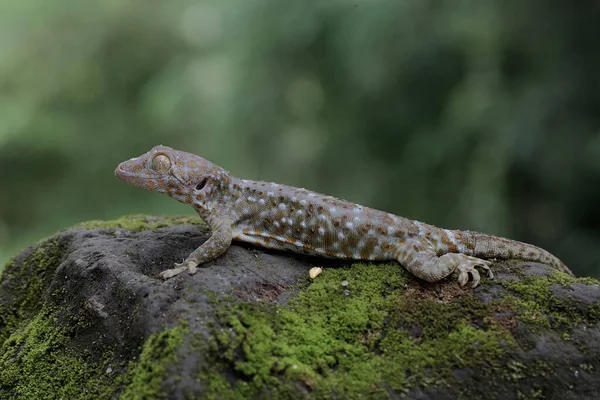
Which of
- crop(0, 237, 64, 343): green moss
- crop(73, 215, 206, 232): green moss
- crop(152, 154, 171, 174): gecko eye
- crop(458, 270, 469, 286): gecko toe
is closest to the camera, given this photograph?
crop(458, 270, 469, 286): gecko toe

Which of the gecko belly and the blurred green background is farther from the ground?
the blurred green background

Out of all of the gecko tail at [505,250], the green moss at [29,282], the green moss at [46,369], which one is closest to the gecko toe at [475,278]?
the gecko tail at [505,250]

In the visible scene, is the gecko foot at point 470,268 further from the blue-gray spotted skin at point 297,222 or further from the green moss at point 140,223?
the green moss at point 140,223

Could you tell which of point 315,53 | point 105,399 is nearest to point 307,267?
point 105,399

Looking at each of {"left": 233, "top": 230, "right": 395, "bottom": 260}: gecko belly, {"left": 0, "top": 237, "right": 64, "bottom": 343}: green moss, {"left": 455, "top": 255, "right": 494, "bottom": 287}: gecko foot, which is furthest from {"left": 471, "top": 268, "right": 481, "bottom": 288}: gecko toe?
{"left": 0, "top": 237, "right": 64, "bottom": 343}: green moss

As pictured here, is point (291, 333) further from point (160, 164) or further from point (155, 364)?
point (160, 164)

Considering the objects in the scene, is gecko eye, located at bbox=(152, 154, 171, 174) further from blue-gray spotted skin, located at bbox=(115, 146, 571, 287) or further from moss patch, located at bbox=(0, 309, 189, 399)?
moss patch, located at bbox=(0, 309, 189, 399)

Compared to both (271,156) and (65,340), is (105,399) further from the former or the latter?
(271,156)
